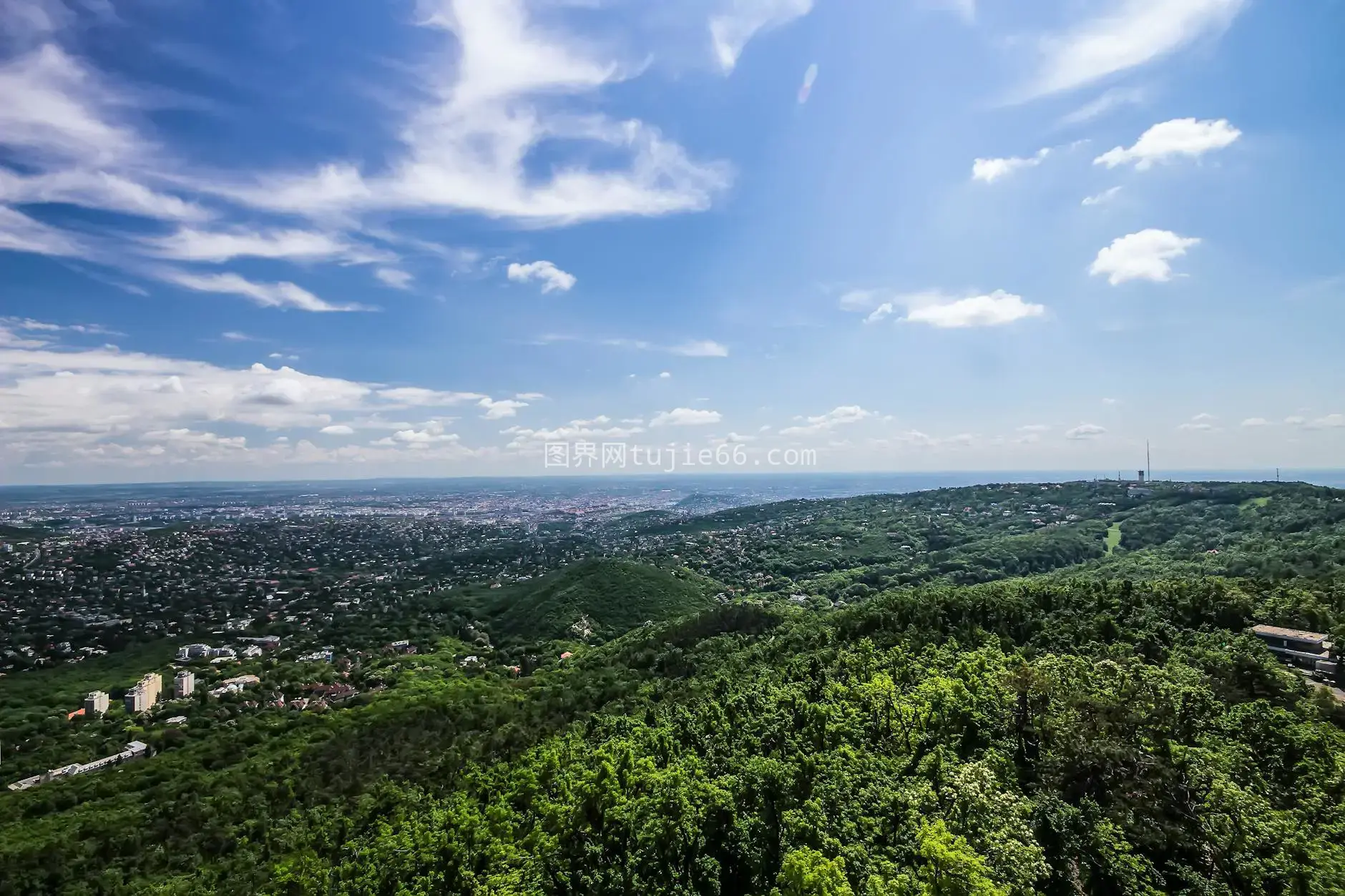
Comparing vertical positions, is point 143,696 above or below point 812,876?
below

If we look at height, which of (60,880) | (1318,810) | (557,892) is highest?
(1318,810)

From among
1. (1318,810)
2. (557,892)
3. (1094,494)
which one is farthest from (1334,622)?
(1094,494)

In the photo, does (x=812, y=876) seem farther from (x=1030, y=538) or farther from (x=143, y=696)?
(x=1030, y=538)

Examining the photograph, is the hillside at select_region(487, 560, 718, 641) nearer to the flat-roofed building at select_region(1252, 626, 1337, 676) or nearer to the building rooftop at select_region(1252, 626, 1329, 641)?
the building rooftop at select_region(1252, 626, 1329, 641)

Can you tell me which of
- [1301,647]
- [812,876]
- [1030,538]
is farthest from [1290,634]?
[1030,538]

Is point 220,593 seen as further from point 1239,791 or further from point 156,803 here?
point 1239,791

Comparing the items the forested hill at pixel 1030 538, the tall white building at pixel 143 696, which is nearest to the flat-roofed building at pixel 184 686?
the tall white building at pixel 143 696
